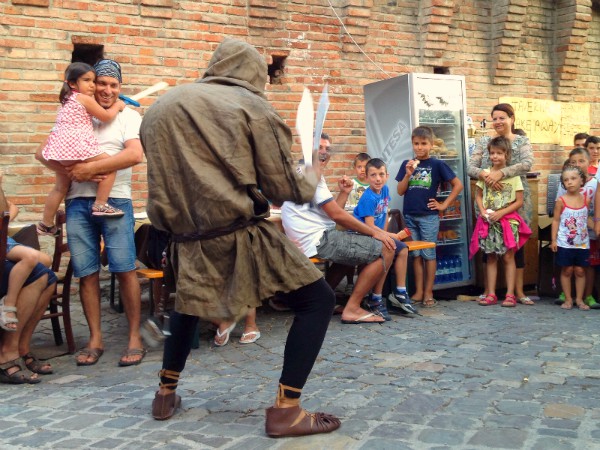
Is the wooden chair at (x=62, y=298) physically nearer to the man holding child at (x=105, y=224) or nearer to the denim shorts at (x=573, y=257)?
the man holding child at (x=105, y=224)

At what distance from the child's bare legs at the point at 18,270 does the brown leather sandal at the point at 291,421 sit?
6.93 feet

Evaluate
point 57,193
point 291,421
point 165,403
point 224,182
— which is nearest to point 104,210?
point 57,193

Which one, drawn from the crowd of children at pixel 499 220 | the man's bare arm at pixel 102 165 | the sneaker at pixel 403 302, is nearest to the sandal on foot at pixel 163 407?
the man's bare arm at pixel 102 165

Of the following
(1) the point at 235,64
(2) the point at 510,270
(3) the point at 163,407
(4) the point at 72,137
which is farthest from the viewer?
(2) the point at 510,270

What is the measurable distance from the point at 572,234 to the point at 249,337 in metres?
3.47

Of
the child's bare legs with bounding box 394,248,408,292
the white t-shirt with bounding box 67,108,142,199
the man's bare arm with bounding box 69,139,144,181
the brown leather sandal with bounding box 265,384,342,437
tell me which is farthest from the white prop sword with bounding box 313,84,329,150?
the child's bare legs with bounding box 394,248,408,292

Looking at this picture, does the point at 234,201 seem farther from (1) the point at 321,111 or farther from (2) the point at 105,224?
(2) the point at 105,224

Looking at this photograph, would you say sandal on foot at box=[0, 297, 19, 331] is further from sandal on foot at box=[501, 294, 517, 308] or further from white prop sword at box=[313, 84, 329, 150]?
sandal on foot at box=[501, 294, 517, 308]

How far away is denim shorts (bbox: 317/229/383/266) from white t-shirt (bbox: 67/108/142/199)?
1.81m

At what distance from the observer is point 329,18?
9359mm

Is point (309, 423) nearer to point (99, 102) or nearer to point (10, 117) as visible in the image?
point (99, 102)

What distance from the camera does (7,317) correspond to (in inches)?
194

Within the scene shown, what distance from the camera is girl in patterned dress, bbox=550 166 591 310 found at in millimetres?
7512

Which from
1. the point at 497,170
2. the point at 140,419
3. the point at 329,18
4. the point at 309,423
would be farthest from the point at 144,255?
the point at 329,18
